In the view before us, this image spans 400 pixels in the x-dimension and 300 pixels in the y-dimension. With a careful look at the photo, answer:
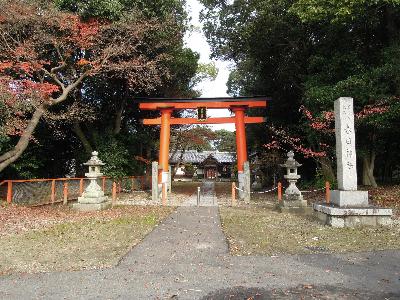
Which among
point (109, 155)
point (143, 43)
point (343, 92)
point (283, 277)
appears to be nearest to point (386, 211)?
point (283, 277)

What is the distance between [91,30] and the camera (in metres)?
14.5

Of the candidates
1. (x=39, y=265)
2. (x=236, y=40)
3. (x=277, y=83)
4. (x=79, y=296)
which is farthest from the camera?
(x=277, y=83)

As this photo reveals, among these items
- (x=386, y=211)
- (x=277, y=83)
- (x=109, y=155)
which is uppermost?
(x=277, y=83)

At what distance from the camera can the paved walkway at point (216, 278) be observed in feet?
13.8

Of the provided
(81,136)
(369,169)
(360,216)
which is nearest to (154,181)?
(81,136)

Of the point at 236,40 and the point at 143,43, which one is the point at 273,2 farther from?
the point at 143,43

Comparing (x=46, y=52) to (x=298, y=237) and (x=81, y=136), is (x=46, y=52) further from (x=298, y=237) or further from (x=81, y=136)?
(x=298, y=237)

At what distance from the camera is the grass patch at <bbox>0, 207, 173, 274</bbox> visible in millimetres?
5484

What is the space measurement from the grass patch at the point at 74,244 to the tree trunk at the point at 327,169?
10231 mm

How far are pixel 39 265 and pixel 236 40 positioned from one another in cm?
1612

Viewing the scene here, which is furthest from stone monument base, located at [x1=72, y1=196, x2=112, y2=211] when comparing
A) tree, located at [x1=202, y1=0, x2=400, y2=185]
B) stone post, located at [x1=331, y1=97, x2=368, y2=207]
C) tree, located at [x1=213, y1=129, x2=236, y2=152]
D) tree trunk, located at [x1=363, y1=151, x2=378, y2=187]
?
tree, located at [x1=213, y1=129, x2=236, y2=152]

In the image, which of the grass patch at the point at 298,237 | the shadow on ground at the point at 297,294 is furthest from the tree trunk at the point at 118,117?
the shadow on ground at the point at 297,294

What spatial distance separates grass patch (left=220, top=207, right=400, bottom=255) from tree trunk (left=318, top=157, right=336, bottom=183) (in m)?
7.82

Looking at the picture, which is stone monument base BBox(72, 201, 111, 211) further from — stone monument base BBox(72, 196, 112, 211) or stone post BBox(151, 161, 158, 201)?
stone post BBox(151, 161, 158, 201)
